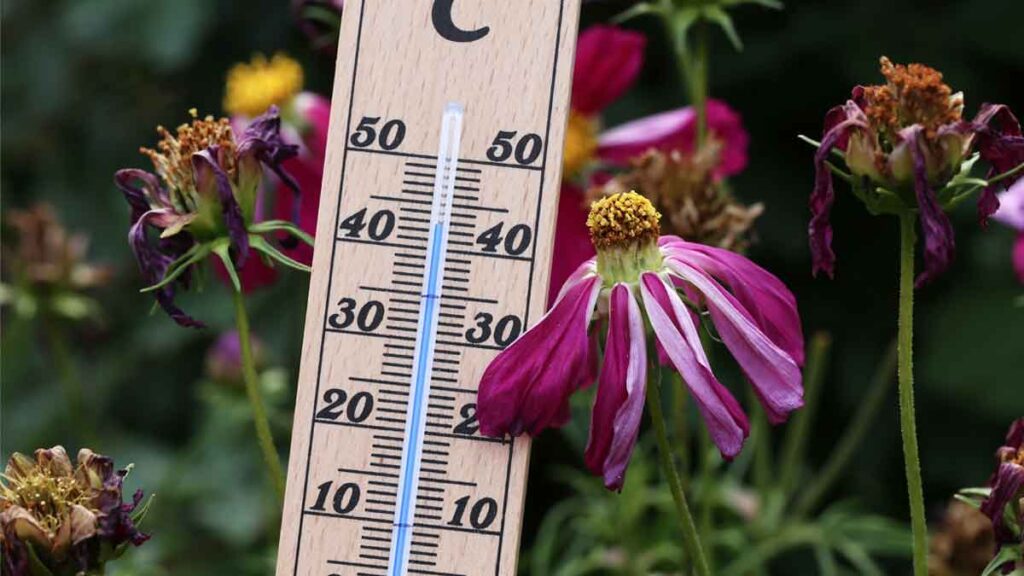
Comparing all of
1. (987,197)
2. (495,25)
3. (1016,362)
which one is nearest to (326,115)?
(495,25)

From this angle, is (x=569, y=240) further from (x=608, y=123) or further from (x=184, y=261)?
(x=608, y=123)

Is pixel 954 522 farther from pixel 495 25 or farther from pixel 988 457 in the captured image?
pixel 988 457

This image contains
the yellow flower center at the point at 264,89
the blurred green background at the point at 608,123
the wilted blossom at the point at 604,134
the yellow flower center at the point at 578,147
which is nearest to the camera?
the wilted blossom at the point at 604,134

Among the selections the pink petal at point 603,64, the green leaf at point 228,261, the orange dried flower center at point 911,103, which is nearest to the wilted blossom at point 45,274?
the pink petal at point 603,64

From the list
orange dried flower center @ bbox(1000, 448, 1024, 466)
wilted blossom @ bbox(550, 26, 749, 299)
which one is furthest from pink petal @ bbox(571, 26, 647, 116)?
orange dried flower center @ bbox(1000, 448, 1024, 466)

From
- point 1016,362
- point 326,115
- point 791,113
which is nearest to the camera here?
point 326,115

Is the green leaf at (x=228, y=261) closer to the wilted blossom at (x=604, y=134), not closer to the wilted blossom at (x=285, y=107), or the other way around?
the wilted blossom at (x=604, y=134)
